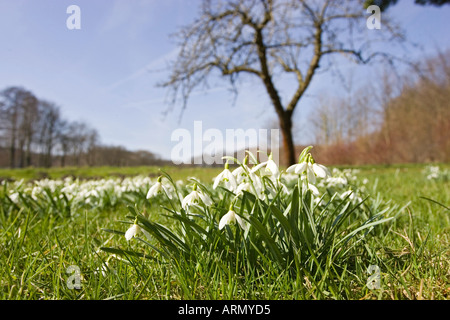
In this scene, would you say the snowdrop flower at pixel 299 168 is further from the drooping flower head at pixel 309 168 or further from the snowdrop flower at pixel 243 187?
the snowdrop flower at pixel 243 187

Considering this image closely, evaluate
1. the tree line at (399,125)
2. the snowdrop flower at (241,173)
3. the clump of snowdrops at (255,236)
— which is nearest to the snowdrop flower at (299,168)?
the clump of snowdrops at (255,236)

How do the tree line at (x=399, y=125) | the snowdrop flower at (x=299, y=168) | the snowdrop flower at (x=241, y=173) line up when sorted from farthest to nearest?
the tree line at (x=399, y=125) < the snowdrop flower at (x=241, y=173) < the snowdrop flower at (x=299, y=168)

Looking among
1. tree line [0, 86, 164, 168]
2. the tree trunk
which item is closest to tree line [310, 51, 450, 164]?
the tree trunk

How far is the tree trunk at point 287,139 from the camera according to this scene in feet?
24.8

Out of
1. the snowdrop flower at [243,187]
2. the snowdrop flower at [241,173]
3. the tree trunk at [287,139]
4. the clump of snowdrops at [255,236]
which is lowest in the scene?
the clump of snowdrops at [255,236]

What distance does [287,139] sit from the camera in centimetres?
770

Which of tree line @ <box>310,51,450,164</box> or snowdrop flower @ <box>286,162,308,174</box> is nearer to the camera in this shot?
snowdrop flower @ <box>286,162,308,174</box>

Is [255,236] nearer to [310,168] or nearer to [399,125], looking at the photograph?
[310,168]

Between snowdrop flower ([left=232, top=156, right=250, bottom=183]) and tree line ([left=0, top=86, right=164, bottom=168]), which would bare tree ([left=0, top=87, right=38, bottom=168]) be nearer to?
tree line ([left=0, top=86, right=164, bottom=168])

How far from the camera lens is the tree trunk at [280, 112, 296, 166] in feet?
24.8
